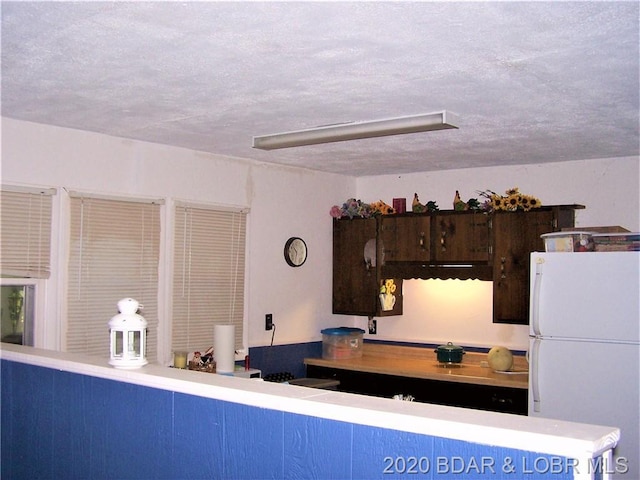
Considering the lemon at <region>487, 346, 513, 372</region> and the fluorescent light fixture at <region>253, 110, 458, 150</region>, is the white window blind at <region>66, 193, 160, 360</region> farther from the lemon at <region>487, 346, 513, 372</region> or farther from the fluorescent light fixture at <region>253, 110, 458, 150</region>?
the lemon at <region>487, 346, 513, 372</region>

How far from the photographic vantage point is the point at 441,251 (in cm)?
612

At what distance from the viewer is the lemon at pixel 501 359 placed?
571 cm

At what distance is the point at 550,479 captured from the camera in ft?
5.80

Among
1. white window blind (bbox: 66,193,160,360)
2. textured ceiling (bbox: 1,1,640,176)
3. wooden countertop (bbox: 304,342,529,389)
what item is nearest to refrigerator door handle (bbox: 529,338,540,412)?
wooden countertop (bbox: 304,342,529,389)

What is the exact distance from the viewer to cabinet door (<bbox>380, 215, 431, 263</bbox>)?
6.22 meters

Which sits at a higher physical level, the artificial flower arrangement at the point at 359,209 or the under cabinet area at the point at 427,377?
the artificial flower arrangement at the point at 359,209

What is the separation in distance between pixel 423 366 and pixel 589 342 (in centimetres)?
163

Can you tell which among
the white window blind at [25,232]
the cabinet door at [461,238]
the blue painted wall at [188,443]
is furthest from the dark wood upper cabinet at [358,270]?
the blue painted wall at [188,443]

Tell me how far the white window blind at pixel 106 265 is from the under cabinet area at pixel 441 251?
2.03 meters

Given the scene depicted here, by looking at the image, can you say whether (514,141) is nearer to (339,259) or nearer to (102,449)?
(339,259)

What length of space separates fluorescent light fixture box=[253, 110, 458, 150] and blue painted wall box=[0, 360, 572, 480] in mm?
2124

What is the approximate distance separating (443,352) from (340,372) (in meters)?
0.89

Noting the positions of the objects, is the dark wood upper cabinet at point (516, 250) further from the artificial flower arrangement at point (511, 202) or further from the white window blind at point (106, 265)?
the white window blind at point (106, 265)

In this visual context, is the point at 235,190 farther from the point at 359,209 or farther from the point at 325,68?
the point at 325,68
